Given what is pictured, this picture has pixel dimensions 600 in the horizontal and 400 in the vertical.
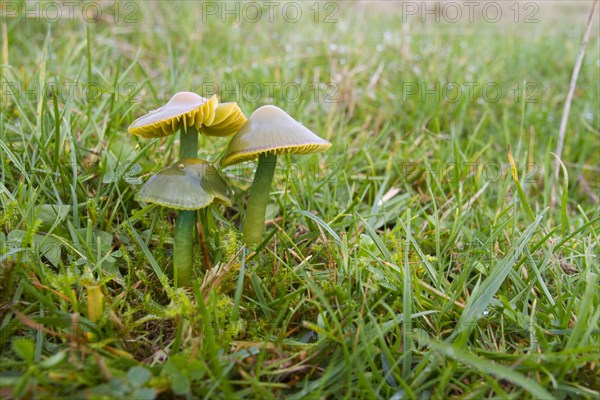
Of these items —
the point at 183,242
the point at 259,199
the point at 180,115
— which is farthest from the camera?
the point at 259,199

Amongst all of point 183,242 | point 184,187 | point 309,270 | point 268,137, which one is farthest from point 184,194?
point 309,270

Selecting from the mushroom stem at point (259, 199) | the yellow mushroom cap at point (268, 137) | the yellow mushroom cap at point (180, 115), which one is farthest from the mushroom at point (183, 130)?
the mushroom stem at point (259, 199)

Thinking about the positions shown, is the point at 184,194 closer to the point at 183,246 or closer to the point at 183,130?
the point at 183,246

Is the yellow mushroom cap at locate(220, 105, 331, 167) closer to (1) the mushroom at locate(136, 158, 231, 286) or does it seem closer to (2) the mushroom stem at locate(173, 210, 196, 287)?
(1) the mushroom at locate(136, 158, 231, 286)

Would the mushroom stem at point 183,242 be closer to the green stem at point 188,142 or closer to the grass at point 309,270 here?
the grass at point 309,270

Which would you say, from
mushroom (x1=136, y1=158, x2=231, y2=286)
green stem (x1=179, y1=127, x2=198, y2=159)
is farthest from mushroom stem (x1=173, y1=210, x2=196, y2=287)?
green stem (x1=179, y1=127, x2=198, y2=159)

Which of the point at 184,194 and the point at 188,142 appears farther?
the point at 188,142

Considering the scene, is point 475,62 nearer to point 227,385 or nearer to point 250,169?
point 250,169
